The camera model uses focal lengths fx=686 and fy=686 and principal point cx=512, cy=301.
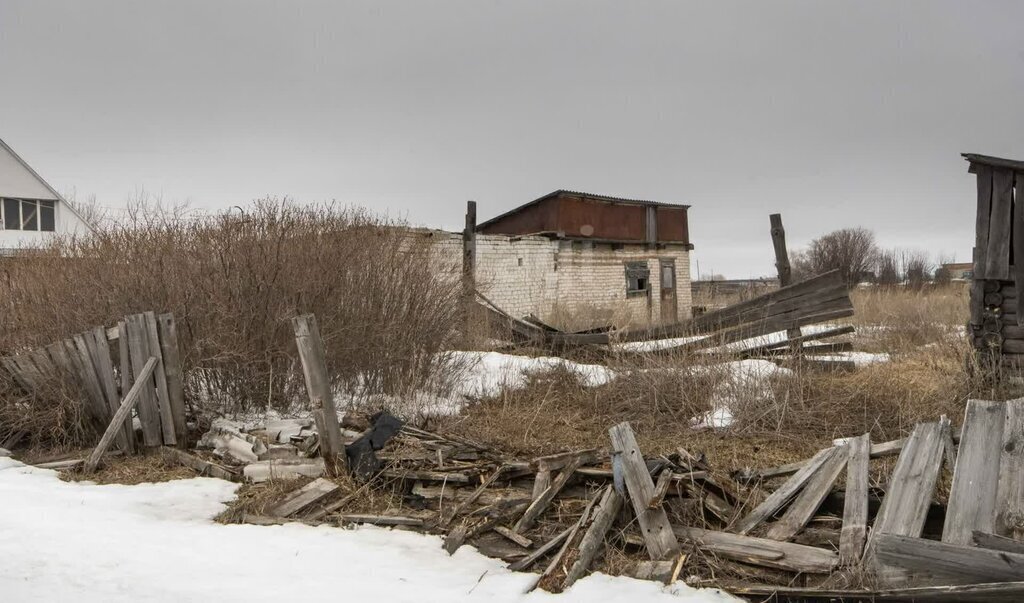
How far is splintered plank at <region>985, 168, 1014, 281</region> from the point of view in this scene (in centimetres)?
819

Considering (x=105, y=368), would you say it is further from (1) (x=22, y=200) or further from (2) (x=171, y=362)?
(1) (x=22, y=200)

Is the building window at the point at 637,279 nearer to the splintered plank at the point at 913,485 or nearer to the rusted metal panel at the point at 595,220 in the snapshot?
the rusted metal panel at the point at 595,220

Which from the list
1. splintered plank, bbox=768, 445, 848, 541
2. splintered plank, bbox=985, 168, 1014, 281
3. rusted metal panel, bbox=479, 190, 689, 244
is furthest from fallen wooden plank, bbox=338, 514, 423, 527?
rusted metal panel, bbox=479, 190, 689, 244

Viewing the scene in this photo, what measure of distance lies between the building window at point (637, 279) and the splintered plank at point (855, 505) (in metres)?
20.2

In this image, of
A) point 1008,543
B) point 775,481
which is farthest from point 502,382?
point 1008,543

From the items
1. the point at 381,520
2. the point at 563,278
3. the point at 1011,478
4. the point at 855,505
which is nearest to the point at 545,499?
the point at 381,520

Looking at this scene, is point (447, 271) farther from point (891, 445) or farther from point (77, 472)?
point (891, 445)

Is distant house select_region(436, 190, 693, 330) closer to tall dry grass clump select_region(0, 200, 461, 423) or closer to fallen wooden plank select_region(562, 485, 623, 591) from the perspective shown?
tall dry grass clump select_region(0, 200, 461, 423)

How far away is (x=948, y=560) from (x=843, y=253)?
3838 centimetres

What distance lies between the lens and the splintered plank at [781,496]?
427 centimetres

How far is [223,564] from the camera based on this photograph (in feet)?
13.3

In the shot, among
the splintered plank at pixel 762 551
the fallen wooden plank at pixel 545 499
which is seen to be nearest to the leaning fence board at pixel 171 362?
the fallen wooden plank at pixel 545 499

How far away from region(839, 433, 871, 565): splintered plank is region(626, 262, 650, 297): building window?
66.1 feet

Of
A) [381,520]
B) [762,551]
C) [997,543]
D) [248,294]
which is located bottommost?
[381,520]
